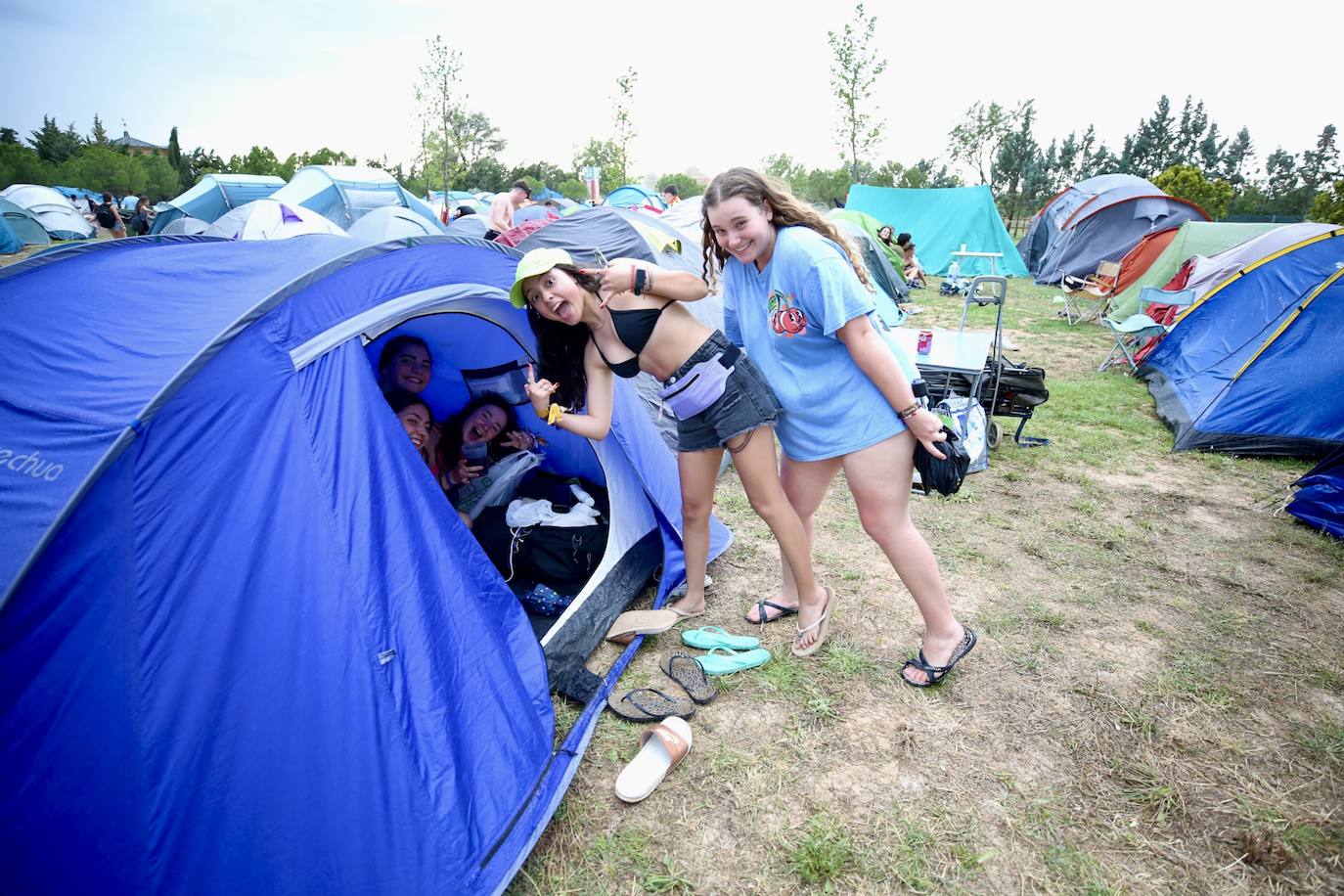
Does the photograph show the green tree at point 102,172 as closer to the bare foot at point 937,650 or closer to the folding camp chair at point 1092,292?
the folding camp chair at point 1092,292

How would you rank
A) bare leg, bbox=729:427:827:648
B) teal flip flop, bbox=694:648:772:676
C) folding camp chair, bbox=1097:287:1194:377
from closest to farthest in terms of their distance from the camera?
bare leg, bbox=729:427:827:648 < teal flip flop, bbox=694:648:772:676 < folding camp chair, bbox=1097:287:1194:377

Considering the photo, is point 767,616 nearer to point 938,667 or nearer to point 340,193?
point 938,667

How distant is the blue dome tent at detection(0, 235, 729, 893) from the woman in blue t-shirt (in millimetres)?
1100

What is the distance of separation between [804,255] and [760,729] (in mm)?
1604

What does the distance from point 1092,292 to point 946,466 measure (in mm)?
9337

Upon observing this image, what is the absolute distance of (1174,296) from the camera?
6.28 metres

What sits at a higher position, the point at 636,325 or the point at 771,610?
the point at 636,325

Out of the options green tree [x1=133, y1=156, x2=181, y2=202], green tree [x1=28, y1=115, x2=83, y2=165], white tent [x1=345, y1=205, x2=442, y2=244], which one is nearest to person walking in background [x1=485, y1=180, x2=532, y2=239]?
white tent [x1=345, y1=205, x2=442, y2=244]

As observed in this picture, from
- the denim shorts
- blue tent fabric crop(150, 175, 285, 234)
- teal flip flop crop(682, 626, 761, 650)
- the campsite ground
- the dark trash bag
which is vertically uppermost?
blue tent fabric crop(150, 175, 285, 234)

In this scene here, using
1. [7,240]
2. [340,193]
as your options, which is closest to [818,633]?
[340,193]

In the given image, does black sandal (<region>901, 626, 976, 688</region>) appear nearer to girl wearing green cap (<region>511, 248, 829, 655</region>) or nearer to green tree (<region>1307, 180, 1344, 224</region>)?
girl wearing green cap (<region>511, 248, 829, 655</region>)

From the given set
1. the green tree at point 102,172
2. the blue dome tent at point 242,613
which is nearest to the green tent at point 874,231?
the blue dome tent at point 242,613

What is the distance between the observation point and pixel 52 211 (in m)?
17.5

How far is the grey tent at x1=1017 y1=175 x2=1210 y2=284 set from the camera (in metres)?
12.6
